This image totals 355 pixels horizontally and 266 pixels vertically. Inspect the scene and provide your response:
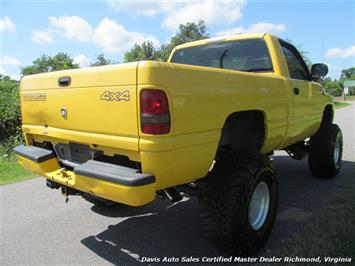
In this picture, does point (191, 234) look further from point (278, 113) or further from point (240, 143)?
point (278, 113)

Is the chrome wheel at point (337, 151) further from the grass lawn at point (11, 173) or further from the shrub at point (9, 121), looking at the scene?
the shrub at point (9, 121)

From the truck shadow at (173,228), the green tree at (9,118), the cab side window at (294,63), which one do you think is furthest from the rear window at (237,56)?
the green tree at (9,118)

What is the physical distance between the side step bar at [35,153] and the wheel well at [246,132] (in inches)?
66.2

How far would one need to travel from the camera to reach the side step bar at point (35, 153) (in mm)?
3348

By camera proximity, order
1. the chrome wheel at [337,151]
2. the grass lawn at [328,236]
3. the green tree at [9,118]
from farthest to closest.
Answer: the green tree at [9,118] < the chrome wheel at [337,151] < the grass lawn at [328,236]

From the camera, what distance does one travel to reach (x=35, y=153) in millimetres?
3445

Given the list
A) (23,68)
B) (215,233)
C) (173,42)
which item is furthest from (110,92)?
(23,68)

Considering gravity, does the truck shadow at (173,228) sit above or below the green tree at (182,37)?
below

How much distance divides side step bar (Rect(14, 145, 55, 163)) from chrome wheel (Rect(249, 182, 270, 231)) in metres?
1.98

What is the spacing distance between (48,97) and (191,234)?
200 cm

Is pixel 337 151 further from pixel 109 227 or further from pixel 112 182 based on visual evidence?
pixel 112 182

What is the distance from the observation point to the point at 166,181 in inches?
103

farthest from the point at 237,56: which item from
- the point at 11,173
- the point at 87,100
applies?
the point at 11,173

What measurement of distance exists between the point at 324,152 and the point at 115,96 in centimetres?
400
